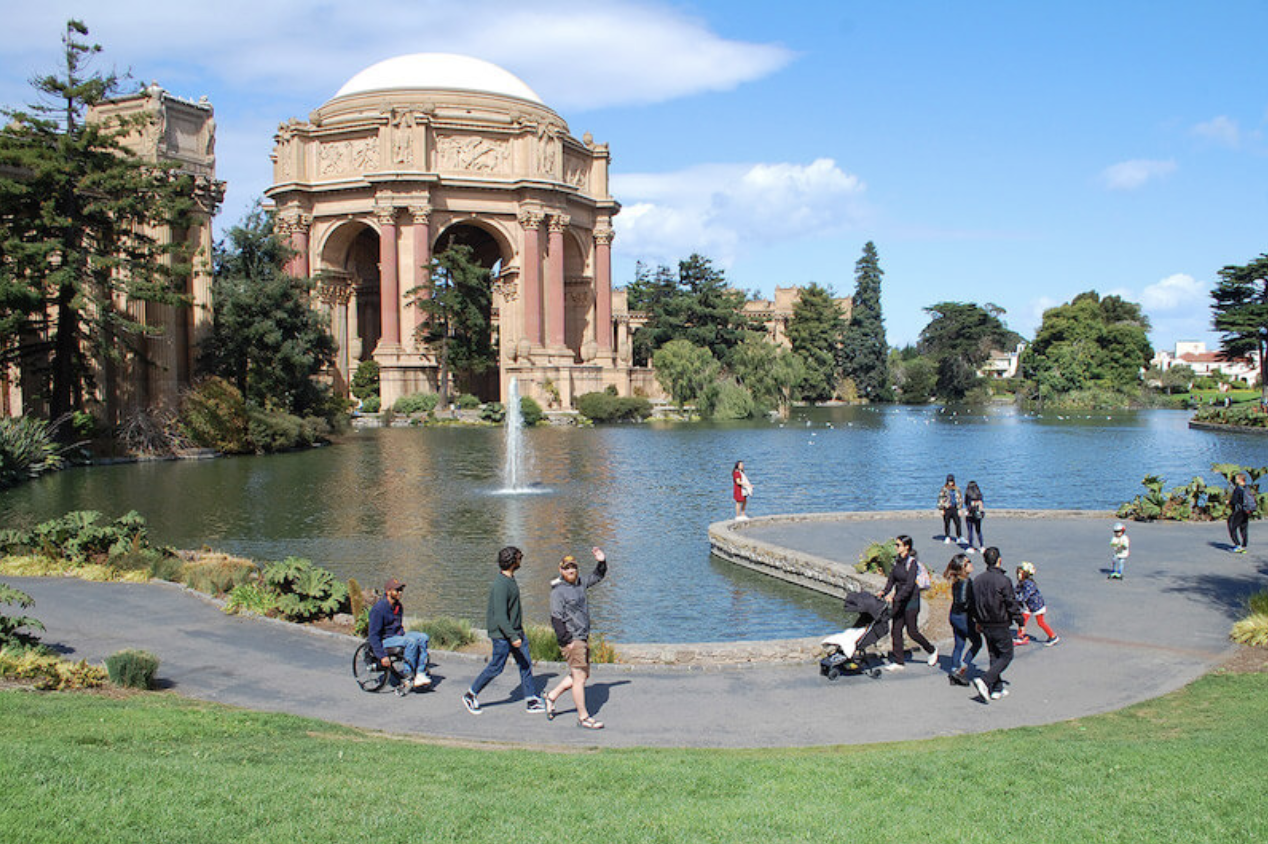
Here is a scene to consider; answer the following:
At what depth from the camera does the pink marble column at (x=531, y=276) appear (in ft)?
227

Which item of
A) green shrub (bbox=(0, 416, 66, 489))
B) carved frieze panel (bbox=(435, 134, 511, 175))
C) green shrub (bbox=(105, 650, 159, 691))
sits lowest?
green shrub (bbox=(105, 650, 159, 691))

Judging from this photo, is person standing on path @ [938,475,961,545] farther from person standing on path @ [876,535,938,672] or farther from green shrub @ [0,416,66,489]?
green shrub @ [0,416,66,489]

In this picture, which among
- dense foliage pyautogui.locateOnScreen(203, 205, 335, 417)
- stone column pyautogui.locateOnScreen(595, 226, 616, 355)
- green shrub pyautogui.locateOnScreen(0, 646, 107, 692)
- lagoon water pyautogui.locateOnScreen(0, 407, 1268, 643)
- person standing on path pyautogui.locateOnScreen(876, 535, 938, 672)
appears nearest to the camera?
green shrub pyautogui.locateOnScreen(0, 646, 107, 692)

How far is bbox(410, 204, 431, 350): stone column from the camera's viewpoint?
66188mm

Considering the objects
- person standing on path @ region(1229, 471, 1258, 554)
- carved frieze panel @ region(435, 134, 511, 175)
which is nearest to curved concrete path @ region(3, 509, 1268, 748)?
person standing on path @ region(1229, 471, 1258, 554)

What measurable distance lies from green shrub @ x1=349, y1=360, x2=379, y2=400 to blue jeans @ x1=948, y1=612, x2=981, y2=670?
58089 millimetres

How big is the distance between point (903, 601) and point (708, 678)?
84.2 inches

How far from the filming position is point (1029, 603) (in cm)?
1172

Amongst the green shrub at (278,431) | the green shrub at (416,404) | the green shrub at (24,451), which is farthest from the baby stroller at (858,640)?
the green shrub at (416,404)

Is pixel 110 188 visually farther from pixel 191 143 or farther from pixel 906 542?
pixel 906 542

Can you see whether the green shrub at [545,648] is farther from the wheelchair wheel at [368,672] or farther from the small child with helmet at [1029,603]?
the small child with helmet at [1029,603]

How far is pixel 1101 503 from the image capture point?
83.6 feet

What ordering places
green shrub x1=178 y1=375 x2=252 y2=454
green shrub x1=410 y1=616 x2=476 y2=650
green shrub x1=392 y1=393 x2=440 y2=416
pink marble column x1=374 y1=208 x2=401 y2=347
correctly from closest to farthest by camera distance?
green shrub x1=410 y1=616 x2=476 y2=650, green shrub x1=178 y1=375 x2=252 y2=454, green shrub x1=392 y1=393 x2=440 y2=416, pink marble column x1=374 y1=208 x2=401 y2=347

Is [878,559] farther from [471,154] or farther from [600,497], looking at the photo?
[471,154]
